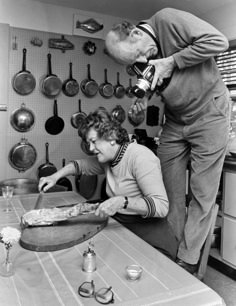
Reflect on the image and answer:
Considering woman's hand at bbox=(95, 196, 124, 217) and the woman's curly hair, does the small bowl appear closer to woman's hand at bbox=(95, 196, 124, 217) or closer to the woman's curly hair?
woman's hand at bbox=(95, 196, 124, 217)

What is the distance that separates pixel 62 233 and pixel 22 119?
2379mm

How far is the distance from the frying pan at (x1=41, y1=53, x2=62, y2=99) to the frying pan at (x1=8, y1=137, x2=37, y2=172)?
56cm

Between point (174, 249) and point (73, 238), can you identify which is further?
point (174, 249)

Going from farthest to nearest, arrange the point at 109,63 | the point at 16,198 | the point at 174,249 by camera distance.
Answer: the point at 109,63 → the point at 16,198 → the point at 174,249

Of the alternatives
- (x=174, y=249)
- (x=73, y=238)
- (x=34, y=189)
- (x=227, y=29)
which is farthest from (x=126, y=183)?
(x=227, y=29)

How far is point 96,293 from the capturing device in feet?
3.06

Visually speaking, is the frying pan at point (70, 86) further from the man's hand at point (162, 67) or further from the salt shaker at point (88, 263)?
the salt shaker at point (88, 263)

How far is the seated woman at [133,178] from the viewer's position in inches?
62.7

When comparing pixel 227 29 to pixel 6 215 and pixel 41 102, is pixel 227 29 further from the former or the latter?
pixel 6 215

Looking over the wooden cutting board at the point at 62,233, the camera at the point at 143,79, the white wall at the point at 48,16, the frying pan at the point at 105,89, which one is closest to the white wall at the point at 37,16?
the white wall at the point at 48,16

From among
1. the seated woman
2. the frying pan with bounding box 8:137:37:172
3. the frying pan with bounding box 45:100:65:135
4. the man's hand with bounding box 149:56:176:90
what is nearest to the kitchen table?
the seated woman

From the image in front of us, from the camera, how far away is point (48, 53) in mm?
3637

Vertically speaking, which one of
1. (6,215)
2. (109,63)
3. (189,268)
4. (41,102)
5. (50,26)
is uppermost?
(50,26)

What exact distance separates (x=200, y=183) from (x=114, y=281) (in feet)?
3.88
